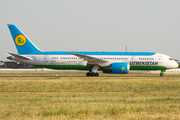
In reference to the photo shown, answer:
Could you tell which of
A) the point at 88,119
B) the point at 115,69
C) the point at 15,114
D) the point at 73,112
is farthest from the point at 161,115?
the point at 115,69

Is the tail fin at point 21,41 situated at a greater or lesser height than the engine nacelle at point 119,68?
greater

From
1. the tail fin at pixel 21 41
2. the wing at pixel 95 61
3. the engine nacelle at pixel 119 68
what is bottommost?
the engine nacelle at pixel 119 68

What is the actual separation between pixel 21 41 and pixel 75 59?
9107 millimetres

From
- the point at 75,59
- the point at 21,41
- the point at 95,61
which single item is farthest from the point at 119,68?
the point at 21,41

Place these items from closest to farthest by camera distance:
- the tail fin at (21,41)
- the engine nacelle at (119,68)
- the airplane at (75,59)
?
the engine nacelle at (119,68)
the airplane at (75,59)
the tail fin at (21,41)

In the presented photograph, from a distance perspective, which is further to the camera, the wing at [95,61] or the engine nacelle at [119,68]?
the wing at [95,61]

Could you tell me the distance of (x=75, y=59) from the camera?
36.8 m

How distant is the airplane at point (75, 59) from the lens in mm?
36656

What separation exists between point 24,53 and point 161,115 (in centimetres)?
3171

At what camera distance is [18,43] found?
37.5 m

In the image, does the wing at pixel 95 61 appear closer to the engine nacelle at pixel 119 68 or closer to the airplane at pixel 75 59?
the airplane at pixel 75 59

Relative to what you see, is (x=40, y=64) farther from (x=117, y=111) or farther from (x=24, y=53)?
(x=117, y=111)

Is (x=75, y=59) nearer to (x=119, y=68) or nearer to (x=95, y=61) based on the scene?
(x=95, y=61)

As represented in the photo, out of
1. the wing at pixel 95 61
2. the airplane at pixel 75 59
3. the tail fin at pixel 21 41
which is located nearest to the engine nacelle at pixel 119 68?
the airplane at pixel 75 59
